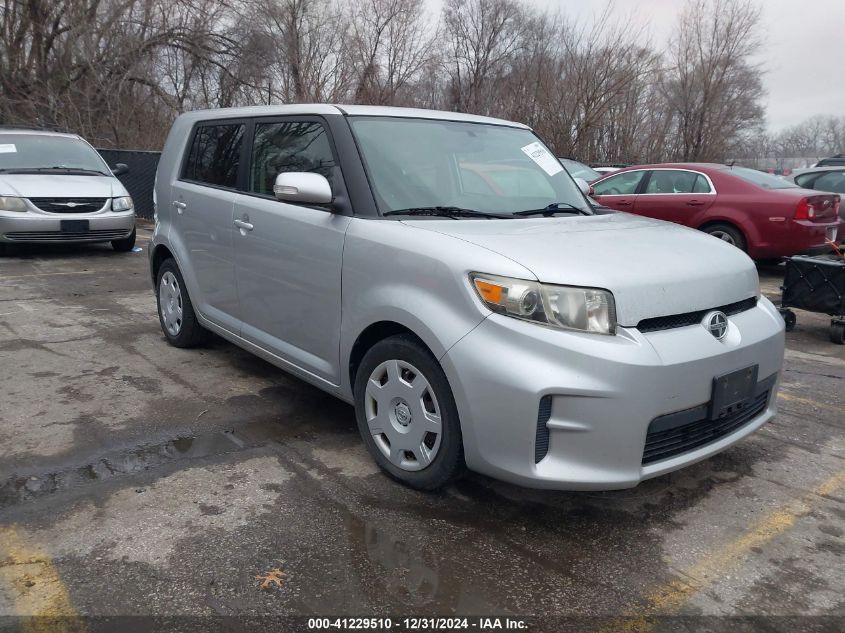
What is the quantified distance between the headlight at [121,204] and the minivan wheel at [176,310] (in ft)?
16.4

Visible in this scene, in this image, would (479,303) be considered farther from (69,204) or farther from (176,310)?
(69,204)

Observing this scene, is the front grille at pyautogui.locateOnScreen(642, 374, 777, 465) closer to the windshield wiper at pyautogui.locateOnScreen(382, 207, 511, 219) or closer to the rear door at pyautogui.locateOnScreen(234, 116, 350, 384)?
the windshield wiper at pyautogui.locateOnScreen(382, 207, 511, 219)

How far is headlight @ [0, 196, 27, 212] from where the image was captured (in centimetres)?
912

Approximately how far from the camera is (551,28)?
25.6m

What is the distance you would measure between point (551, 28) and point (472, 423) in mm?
25646

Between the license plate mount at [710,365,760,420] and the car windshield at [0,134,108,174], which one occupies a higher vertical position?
the car windshield at [0,134,108,174]

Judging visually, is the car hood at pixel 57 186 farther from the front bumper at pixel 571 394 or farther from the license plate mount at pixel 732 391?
the license plate mount at pixel 732 391

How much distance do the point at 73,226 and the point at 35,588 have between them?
798 cm

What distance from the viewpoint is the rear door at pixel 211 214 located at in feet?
14.8

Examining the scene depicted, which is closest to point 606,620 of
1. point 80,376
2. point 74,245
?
point 80,376

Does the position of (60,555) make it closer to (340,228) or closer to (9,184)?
(340,228)

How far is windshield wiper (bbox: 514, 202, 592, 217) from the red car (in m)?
5.39

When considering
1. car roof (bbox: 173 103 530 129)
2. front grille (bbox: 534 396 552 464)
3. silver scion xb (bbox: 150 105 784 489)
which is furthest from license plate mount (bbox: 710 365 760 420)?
car roof (bbox: 173 103 530 129)

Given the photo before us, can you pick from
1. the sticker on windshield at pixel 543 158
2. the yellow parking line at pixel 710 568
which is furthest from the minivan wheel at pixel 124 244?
the yellow parking line at pixel 710 568
